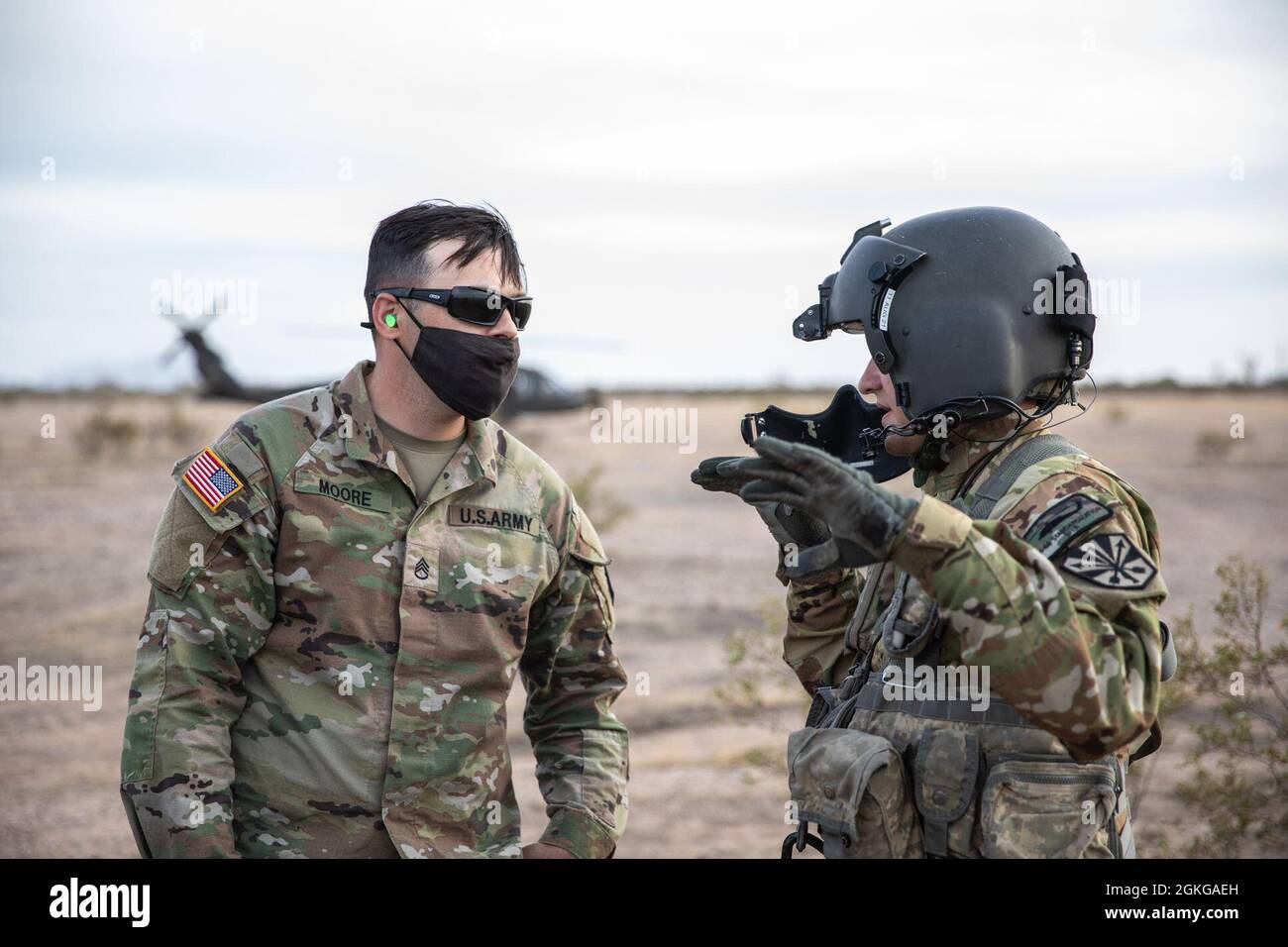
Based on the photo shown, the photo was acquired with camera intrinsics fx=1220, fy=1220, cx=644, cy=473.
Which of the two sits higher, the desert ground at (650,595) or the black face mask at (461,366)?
the black face mask at (461,366)

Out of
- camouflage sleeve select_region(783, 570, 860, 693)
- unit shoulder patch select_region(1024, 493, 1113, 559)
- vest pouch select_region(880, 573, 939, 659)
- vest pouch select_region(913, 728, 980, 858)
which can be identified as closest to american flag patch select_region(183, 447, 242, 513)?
camouflage sleeve select_region(783, 570, 860, 693)

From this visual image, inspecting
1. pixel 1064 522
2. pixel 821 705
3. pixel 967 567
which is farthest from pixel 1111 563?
pixel 821 705

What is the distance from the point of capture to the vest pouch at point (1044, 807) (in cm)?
267

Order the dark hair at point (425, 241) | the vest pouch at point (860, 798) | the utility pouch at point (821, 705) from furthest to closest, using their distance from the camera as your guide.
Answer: the dark hair at point (425, 241) < the utility pouch at point (821, 705) < the vest pouch at point (860, 798)

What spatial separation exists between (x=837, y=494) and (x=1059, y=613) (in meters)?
0.49

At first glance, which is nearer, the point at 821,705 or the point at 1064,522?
the point at 1064,522

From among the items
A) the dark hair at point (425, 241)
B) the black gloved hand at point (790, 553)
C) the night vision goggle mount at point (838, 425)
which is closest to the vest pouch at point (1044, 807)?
the black gloved hand at point (790, 553)

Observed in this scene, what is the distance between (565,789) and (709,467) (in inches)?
49.7

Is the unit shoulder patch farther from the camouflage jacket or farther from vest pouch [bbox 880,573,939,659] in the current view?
vest pouch [bbox 880,573,939,659]

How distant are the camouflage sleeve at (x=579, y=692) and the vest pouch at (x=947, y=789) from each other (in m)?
1.05

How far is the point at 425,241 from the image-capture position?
11.3 ft

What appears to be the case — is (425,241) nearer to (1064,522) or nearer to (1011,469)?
(1011,469)

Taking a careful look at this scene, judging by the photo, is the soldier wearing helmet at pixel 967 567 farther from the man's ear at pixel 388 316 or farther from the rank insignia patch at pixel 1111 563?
the man's ear at pixel 388 316

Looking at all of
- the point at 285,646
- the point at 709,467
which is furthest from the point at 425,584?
the point at 709,467
